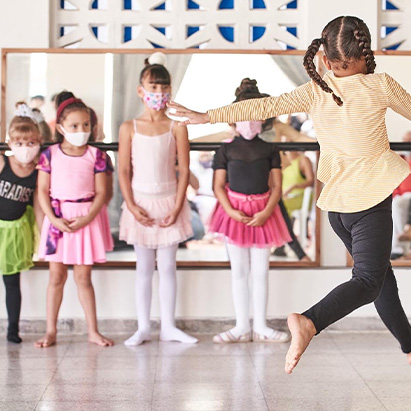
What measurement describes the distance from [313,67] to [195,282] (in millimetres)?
1969

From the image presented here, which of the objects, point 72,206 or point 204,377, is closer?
point 204,377

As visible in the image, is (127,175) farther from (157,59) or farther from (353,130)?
(353,130)

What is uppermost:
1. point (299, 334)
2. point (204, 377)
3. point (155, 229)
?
point (155, 229)

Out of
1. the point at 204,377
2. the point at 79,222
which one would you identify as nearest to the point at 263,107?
the point at 204,377

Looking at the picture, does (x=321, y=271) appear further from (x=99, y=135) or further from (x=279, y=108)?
(x=279, y=108)

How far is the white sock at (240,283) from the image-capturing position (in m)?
4.32

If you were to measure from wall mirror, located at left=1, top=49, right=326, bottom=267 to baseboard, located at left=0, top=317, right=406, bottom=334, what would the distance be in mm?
293

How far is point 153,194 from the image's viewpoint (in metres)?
4.25

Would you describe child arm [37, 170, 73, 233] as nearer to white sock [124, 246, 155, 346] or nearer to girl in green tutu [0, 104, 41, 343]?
girl in green tutu [0, 104, 41, 343]

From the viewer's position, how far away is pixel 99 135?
4.59 metres

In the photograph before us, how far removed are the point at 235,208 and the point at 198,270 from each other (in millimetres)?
443

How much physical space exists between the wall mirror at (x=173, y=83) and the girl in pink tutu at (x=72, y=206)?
Answer: 1.12 ft

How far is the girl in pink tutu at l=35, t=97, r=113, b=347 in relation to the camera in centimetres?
419

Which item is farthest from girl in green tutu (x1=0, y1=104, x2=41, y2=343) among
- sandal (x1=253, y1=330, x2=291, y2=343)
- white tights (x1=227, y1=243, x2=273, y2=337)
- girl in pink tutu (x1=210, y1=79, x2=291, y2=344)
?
sandal (x1=253, y1=330, x2=291, y2=343)
